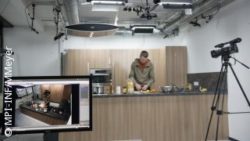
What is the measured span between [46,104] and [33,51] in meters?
6.12

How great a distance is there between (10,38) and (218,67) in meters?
5.14

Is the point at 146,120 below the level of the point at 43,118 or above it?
below

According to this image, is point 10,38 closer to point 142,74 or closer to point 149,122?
point 142,74

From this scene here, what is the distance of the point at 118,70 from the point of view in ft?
23.0

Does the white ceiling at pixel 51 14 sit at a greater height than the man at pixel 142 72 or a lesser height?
greater

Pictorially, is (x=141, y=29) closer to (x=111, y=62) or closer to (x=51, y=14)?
(x=111, y=62)

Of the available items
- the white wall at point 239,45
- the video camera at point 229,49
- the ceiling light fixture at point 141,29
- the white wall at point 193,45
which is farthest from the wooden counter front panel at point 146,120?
the ceiling light fixture at point 141,29

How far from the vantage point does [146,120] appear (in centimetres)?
370

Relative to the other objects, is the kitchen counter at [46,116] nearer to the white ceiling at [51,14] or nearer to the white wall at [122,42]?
the white ceiling at [51,14]

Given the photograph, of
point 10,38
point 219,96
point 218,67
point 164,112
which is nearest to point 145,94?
point 164,112

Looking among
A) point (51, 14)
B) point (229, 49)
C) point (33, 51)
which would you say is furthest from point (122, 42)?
point (229, 49)

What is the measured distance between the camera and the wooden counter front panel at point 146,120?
364cm

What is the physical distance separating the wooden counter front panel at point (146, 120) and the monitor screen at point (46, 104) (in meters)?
2.04

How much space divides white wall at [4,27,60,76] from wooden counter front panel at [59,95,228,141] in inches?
159
